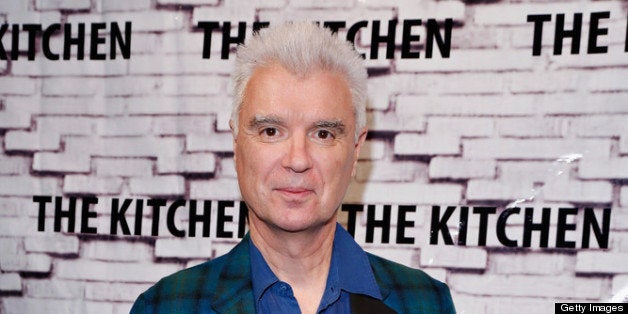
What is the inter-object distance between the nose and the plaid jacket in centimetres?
30

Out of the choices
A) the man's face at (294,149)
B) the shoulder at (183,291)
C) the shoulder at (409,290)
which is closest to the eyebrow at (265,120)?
the man's face at (294,149)

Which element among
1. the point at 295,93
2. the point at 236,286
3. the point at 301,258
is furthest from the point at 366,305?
the point at 295,93

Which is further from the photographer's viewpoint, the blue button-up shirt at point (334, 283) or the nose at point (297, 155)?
the blue button-up shirt at point (334, 283)

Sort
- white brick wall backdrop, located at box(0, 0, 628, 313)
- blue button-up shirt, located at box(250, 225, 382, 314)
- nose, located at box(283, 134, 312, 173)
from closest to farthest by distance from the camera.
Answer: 1. nose, located at box(283, 134, 312, 173)
2. blue button-up shirt, located at box(250, 225, 382, 314)
3. white brick wall backdrop, located at box(0, 0, 628, 313)

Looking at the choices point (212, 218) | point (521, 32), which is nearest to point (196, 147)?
point (212, 218)

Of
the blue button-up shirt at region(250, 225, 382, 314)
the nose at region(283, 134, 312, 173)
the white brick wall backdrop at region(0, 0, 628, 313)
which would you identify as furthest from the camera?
the white brick wall backdrop at region(0, 0, 628, 313)

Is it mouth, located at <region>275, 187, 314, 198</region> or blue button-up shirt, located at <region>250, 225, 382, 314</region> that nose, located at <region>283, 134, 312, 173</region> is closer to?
mouth, located at <region>275, 187, 314, 198</region>

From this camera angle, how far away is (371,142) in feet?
7.73

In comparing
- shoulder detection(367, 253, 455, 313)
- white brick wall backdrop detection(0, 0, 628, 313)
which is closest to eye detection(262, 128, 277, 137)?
shoulder detection(367, 253, 455, 313)

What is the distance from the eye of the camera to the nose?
138 cm

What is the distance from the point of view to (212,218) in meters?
2.47

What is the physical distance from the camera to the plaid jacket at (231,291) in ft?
4.82

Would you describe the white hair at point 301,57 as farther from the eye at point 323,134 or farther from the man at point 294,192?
the eye at point 323,134

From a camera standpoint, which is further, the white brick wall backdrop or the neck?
the white brick wall backdrop
